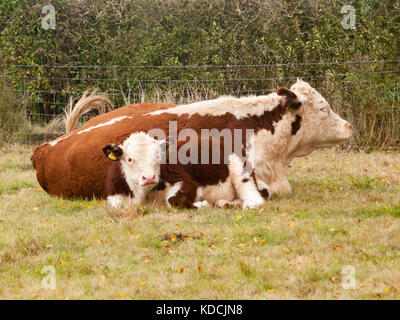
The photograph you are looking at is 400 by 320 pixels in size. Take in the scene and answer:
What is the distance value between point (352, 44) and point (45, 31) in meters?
6.57

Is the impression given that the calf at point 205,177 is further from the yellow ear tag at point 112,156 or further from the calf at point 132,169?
the yellow ear tag at point 112,156

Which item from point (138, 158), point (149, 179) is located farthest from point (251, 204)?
point (138, 158)

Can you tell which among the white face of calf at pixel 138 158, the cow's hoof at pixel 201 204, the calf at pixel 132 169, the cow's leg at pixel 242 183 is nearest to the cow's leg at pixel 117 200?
the calf at pixel 132 169

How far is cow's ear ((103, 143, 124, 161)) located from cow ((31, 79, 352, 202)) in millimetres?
368

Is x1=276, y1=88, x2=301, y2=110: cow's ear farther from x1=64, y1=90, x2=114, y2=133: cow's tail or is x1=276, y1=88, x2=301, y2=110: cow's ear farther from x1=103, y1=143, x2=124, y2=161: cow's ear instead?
x1=64, y1=90, x2=114, y2=133: cow's tail

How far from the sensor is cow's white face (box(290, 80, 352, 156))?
8320 mm

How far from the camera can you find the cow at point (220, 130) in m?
7.77

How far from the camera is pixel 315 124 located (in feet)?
27.5

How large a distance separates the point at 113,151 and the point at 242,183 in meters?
1.52

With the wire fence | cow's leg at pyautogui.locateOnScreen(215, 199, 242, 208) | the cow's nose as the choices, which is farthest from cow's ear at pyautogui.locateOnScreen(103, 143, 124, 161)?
the wire fence

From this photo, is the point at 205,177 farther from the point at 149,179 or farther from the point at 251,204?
the point at 149,179

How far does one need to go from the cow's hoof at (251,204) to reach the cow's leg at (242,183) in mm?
19

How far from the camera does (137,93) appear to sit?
14172 mm

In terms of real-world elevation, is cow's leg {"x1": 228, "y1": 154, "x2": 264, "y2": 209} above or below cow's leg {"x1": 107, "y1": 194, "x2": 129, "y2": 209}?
above
